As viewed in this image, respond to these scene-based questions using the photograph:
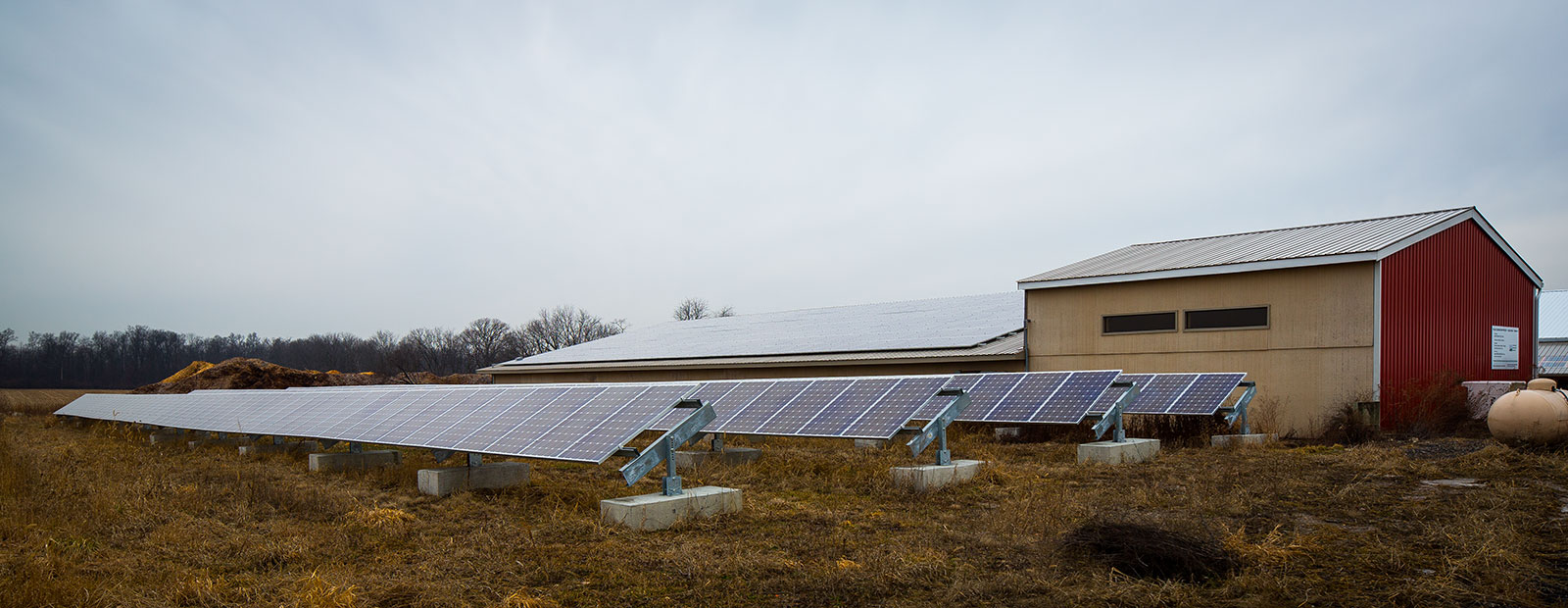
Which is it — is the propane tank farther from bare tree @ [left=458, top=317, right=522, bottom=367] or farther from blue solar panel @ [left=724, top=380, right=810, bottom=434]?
bare tree @ [left=458, top=317, right=522, bottom=367]


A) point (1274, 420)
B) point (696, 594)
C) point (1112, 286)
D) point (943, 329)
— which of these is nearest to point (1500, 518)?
point (696, 594)

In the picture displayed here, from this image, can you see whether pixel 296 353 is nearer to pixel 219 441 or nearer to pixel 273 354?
pixel 273 354

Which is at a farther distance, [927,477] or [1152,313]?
[1152,313]

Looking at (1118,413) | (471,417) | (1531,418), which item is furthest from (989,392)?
(471,417)

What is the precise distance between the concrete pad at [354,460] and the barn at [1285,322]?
1356 cm

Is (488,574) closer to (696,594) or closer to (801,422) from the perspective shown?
(696,594)

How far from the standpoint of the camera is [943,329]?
27234 mm

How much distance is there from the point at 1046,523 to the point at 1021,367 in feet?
50.2

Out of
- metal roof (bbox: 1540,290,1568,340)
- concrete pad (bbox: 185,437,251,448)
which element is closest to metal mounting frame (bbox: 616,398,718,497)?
concrete pad (bbox: 185,437,251,448)

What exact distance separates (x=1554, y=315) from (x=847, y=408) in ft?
147

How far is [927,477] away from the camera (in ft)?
37.9

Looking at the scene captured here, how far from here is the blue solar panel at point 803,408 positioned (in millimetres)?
12258

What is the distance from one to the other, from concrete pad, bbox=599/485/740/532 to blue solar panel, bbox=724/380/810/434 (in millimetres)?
2981

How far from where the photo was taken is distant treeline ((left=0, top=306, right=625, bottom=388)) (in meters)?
95.4
